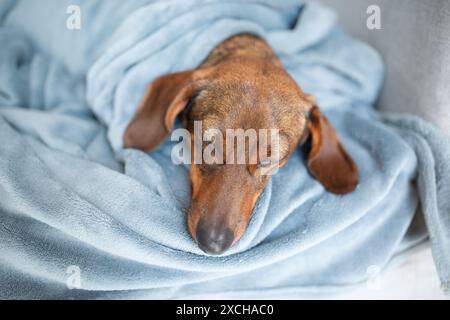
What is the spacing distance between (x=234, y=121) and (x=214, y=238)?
34 centimetres

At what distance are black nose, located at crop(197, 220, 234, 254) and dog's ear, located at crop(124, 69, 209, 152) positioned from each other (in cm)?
45

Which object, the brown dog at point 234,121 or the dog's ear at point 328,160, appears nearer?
the brown dog at point 234,121

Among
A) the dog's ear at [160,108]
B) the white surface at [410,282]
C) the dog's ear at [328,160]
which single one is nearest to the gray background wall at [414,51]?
the dog's ear at [328,160]

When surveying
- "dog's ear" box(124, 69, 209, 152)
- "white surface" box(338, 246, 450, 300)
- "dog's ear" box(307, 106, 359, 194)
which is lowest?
"white surface" box(338, 246, 450, 300)

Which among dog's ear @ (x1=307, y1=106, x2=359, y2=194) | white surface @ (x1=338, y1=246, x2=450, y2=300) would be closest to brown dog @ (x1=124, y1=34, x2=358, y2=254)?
dog's ear @ (x1=307, y1=106, x2=359, y2=194)

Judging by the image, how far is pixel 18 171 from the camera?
1.28m

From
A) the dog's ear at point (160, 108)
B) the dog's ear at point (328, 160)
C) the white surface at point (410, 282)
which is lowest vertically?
the white surface at point (410, 282)

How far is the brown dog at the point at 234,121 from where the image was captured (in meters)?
1.18

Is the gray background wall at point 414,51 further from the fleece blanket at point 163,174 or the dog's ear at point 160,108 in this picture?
the dog's ear at point 160,108

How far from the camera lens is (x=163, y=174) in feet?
4.58

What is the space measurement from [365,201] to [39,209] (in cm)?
99

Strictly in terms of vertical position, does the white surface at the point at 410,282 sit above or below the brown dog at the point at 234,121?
below

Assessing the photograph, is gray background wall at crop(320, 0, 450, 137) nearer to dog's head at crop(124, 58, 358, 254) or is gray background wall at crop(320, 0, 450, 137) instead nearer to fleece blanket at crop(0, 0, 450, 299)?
fleece blanket at crop(0, 0, 450, 299)

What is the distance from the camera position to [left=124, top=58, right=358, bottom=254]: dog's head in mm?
1180
